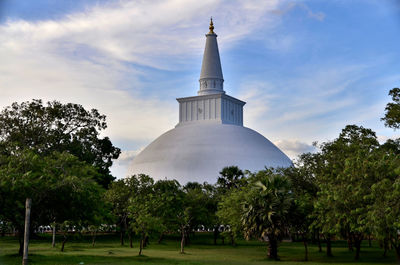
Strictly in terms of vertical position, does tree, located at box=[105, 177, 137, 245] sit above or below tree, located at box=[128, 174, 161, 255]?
above

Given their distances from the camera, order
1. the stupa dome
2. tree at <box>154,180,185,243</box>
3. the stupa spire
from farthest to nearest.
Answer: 1. the stupa spire
2. the stupa dome
3. tree at <box>154,180,185,243</box>

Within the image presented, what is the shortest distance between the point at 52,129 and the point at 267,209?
26.4m

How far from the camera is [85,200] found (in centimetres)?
2473

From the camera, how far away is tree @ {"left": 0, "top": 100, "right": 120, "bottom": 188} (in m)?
45.5

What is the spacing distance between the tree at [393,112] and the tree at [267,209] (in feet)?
41.1

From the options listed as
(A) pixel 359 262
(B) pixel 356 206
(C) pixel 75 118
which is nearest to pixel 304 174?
(A) pixel 359 262

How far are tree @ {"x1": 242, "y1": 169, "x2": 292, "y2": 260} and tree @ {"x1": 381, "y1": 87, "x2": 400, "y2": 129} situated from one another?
41.1ft

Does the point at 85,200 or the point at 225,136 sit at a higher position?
the point at 225,136

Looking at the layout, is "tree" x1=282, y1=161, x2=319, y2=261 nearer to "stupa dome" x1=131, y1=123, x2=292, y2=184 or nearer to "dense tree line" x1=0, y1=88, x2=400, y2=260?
"dense tree line" x1=0, y1=88, x2=400, y2=260

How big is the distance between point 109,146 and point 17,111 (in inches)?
460

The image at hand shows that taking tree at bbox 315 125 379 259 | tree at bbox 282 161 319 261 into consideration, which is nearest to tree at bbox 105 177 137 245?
tree at bbox 282 161 319 261

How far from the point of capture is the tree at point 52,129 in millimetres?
45469

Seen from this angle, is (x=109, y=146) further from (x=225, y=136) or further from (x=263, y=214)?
(x=263, y=214)

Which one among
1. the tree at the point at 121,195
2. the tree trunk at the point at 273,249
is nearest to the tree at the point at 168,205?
the tree at the point at 121,195
